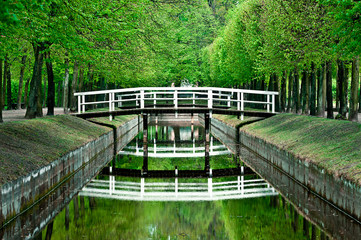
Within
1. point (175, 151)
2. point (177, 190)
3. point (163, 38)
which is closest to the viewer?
point (177, 190)

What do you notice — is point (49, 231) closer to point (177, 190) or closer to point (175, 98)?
point (177, 190)

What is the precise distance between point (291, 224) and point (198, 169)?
10609 millimetres

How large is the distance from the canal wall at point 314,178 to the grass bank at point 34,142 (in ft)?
27.5

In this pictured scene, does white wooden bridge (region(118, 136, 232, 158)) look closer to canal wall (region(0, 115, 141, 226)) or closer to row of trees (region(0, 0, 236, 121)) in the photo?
canal wall (region(0, 115, 141, 226))

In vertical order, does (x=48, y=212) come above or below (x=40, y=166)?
below

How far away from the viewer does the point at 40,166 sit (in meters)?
14.2

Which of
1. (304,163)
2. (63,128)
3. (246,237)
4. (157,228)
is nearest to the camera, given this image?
(246,237)

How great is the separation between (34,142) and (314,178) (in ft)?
32.8

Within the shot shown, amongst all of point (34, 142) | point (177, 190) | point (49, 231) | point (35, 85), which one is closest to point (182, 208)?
point (177, 190)

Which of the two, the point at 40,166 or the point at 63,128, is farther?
the point at 63,128

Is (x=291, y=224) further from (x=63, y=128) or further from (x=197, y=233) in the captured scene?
(x=63, y=128)

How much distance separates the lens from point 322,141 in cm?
1794

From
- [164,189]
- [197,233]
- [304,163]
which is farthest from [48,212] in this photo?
[304,163]

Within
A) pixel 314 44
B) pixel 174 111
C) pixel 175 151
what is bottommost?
pixel 175 151
